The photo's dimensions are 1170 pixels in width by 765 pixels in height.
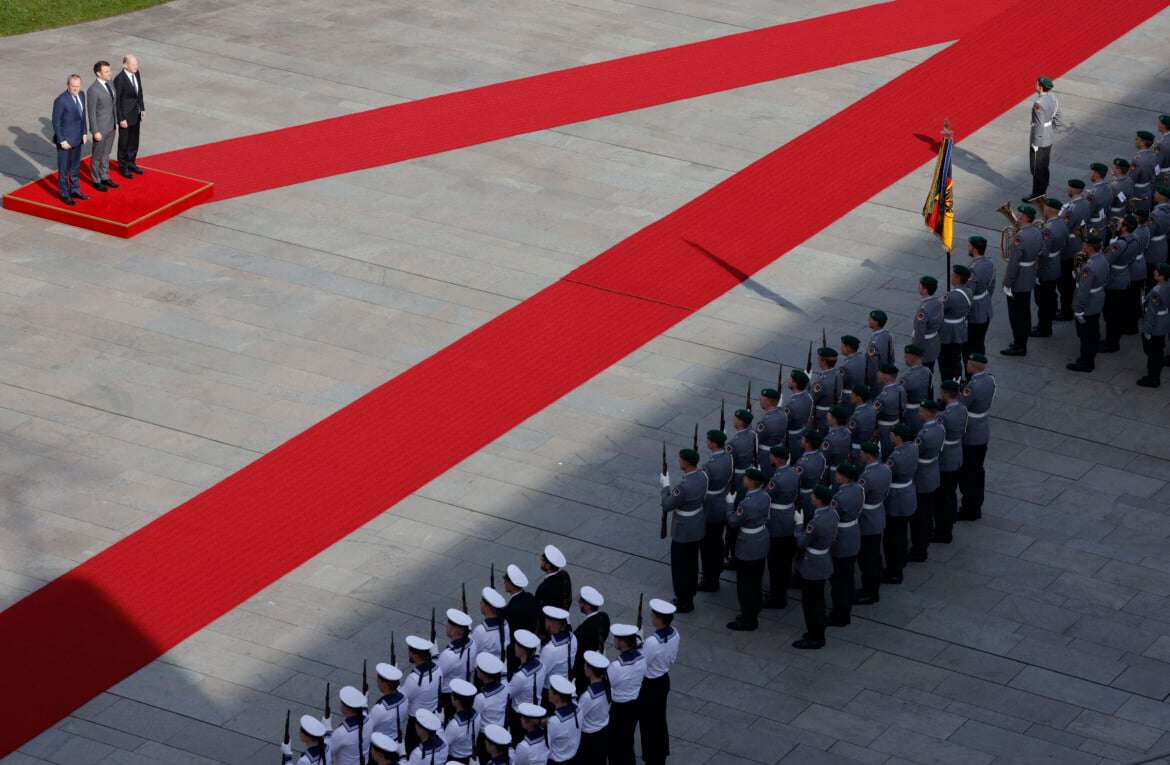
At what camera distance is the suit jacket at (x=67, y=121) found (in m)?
19.9

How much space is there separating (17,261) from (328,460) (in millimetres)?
5209

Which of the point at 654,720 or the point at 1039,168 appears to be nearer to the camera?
the point at 654,720

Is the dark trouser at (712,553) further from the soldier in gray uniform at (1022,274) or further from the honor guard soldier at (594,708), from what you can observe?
the soldier in gray uniform at (1022,274)

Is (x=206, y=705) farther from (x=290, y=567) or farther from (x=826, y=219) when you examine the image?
(x=826, y=219)

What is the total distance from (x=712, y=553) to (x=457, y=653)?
2897 mm

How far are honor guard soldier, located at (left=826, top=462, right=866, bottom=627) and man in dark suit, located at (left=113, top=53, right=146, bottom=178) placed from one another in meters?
9.80

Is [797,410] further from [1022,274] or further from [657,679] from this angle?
[1022,274]

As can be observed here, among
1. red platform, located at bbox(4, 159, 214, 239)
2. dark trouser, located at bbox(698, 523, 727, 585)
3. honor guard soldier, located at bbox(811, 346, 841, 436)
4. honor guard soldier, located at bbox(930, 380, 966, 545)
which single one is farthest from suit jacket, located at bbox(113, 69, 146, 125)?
honor guard soldier, located at bbox(930, 380, 966, 545)

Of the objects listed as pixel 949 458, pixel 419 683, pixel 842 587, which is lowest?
pixel 842 587

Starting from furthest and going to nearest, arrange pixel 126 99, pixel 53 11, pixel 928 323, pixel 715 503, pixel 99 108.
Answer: pixel 53 11, pixel 126 99, pixel 99 108, pixel 928 323, pixel 715 503

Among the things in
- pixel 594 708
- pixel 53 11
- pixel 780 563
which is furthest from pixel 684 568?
pixel 53 11

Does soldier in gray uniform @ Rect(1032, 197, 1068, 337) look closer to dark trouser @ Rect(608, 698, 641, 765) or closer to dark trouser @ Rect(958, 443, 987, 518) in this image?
dark trouser @ Rect(958, 443, 987, 518)

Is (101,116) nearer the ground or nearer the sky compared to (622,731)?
nearer the sky

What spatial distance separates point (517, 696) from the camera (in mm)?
12312
